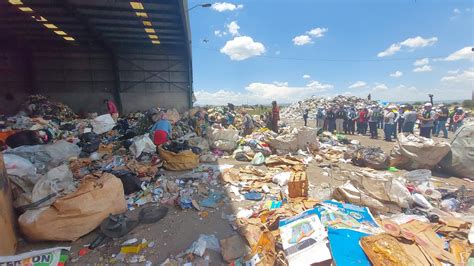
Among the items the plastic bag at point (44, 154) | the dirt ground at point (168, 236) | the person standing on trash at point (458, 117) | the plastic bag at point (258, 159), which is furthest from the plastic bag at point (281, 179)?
the person standing on trash at point (458, 117)

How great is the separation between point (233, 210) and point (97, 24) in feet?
36.0

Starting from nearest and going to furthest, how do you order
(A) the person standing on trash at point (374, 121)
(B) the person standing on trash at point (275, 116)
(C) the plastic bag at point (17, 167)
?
(C) the plastic bag at point (17, 167) < (B) the person standing on trash at point (275, 116) < (A) the person standing on trash at point (374, 121)

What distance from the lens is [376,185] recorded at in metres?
3.23

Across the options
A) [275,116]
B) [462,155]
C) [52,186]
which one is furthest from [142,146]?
[462,155]

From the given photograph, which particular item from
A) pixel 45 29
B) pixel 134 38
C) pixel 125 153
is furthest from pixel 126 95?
pixel 125 153

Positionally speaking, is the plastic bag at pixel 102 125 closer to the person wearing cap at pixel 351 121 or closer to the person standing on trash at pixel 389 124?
the person wearing cap at pixel 351 121

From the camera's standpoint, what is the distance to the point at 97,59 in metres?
12.9

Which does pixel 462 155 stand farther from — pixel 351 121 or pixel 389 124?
pixel 351 121

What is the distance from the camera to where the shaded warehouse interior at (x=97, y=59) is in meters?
10.1

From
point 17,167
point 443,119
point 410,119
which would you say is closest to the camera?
point 17,167

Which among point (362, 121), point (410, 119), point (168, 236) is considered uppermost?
point (410, 119)

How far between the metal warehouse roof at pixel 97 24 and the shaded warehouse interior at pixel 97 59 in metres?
0.04

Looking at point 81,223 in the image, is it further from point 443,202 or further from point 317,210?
point 443,202

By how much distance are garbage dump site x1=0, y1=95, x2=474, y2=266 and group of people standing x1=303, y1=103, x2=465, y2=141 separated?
3.99 meters
